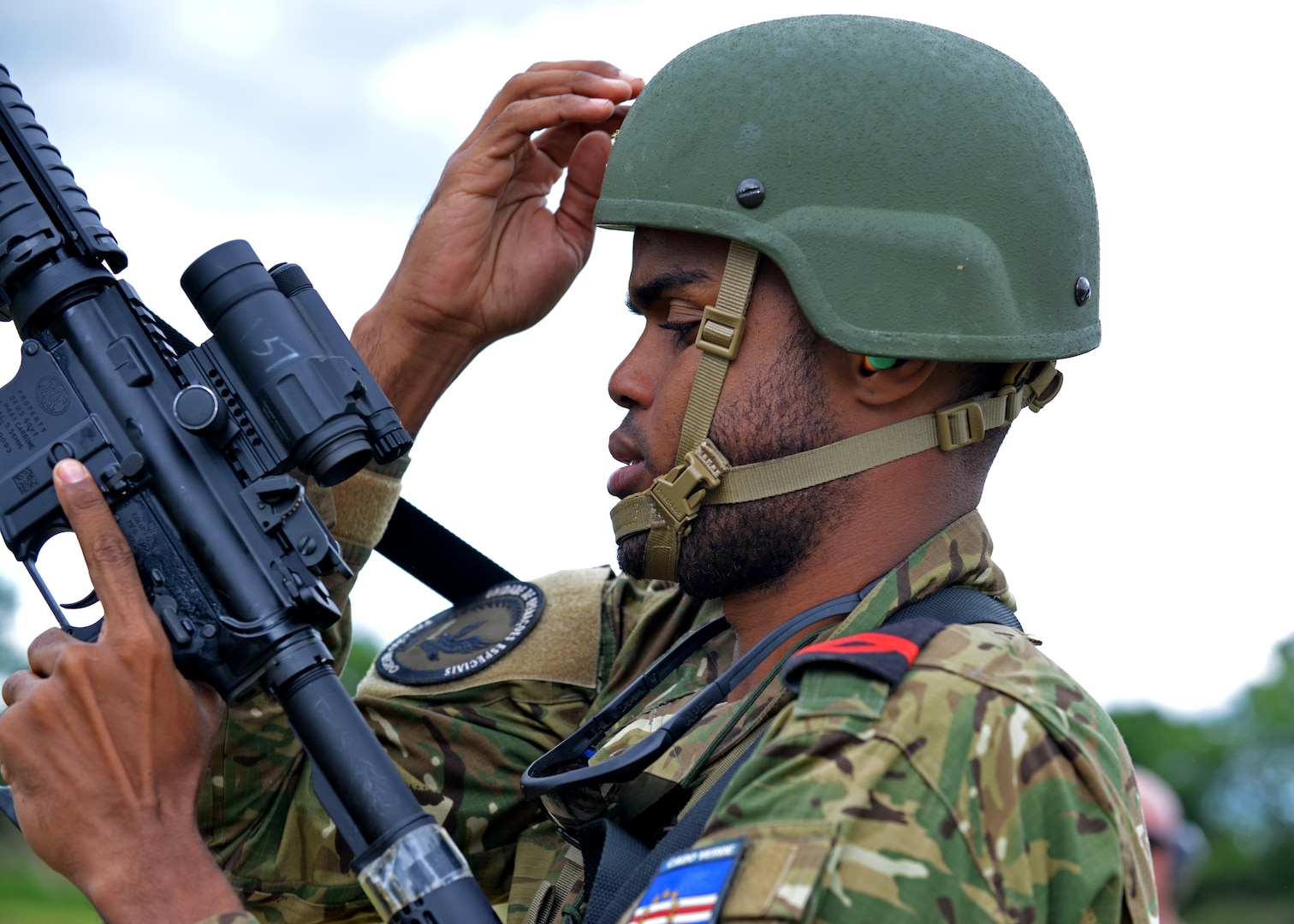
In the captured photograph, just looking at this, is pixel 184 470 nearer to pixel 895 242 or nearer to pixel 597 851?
pixel 597 851

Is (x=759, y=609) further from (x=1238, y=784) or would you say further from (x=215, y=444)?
(x=1238, y=784)

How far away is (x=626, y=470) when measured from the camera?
3.18 meters

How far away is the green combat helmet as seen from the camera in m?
2.87

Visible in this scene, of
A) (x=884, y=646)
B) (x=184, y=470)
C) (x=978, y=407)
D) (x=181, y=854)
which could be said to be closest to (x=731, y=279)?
(x=978, y=407)

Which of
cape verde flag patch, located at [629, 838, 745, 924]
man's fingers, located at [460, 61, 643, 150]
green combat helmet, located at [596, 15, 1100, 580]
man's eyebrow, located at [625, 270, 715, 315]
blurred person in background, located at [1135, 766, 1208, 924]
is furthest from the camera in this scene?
blurred person in background, located at [1135, 766, 1208, 924]

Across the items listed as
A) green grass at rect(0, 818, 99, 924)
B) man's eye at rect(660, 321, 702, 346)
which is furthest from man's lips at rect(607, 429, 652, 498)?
green grass at rect(0, 818, 99, 924)

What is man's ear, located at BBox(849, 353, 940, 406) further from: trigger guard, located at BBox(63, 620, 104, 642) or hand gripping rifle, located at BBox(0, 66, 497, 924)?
trigger guard, located at BBox(63, 620, 104, 642)

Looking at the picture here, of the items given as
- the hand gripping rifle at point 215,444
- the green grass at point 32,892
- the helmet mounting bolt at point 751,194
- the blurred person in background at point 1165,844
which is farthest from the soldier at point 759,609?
the green grass at point 32,892

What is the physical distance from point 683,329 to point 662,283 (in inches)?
4.5

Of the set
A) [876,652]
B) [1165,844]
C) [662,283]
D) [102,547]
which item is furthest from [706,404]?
[1165,844]

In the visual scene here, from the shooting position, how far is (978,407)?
2973 millimetres

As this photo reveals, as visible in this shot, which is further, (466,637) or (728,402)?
(466,637)

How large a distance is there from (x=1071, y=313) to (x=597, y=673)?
1.53 meters

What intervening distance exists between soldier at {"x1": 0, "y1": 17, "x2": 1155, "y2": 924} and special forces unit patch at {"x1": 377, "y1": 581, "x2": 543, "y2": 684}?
0.05 ft
